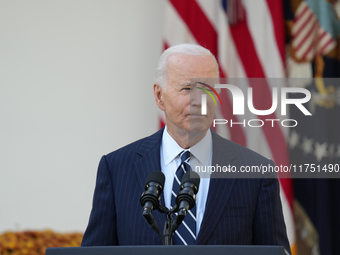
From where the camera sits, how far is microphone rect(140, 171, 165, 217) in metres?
1.30

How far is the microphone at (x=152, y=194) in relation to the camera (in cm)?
130

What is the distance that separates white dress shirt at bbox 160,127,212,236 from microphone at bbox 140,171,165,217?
55 centimetres

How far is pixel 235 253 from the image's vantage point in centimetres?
115

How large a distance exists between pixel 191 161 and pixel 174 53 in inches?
19.9

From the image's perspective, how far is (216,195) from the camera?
191 centimetres

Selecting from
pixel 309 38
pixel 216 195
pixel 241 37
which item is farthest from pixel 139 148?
pixel 309 38

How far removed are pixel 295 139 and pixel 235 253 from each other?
224 cm

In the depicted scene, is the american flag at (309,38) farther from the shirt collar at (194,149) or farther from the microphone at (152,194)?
the microphone at (152,194)

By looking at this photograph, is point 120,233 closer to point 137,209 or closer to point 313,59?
point 137,209

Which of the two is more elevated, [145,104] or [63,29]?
[63,29]

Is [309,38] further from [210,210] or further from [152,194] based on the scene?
[152,194]

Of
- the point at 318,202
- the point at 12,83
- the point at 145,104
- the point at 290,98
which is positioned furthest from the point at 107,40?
the point at 318,202

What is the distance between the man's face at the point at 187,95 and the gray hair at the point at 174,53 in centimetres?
2

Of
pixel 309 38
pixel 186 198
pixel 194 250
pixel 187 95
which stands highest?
pixel 309 38
